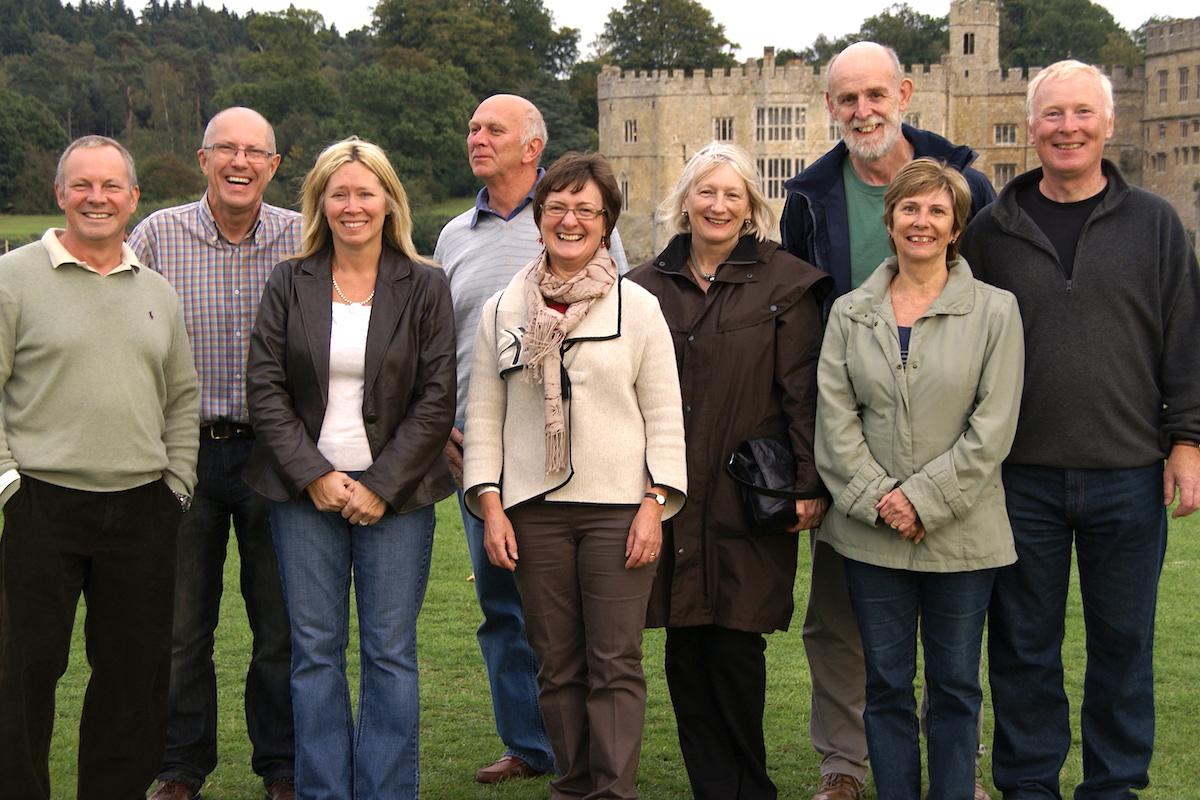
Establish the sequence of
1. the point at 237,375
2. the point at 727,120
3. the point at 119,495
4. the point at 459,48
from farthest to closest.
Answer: the point at 459,48 → the point at 727,120 → the point at 237,375 → the point at 119,495

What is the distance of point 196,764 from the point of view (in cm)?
479

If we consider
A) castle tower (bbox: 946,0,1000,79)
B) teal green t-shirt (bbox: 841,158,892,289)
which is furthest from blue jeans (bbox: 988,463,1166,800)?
castle tower (bbox: 946,0,1000,79)

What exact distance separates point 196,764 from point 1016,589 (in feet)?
9.00

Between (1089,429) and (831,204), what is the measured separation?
119cm

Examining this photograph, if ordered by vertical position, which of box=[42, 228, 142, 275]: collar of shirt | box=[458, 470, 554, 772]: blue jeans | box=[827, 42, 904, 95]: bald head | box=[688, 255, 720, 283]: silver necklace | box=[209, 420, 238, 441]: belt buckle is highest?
box=[827, 42, 904, 95]: bald head

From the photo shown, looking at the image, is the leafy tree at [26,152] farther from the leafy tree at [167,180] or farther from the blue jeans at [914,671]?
the blue jeans at [914,671]

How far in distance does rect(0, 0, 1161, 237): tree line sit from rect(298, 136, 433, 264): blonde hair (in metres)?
41.1

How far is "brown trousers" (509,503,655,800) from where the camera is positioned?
4.12 meters

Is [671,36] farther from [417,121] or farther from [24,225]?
[24,225]

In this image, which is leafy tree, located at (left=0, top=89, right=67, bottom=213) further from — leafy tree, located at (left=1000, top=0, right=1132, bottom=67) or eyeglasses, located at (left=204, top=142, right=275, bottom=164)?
eyeglasses, located at (left=204, top=142, right=275, bottom=164)

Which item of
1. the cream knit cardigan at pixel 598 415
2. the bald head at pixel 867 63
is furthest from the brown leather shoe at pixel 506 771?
the bald head at pixel 867 63

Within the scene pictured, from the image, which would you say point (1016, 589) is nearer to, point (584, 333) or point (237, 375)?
point (584, 333)

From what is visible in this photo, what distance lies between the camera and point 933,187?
13.6 ft

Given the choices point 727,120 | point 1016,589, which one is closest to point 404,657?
point 1016,589
